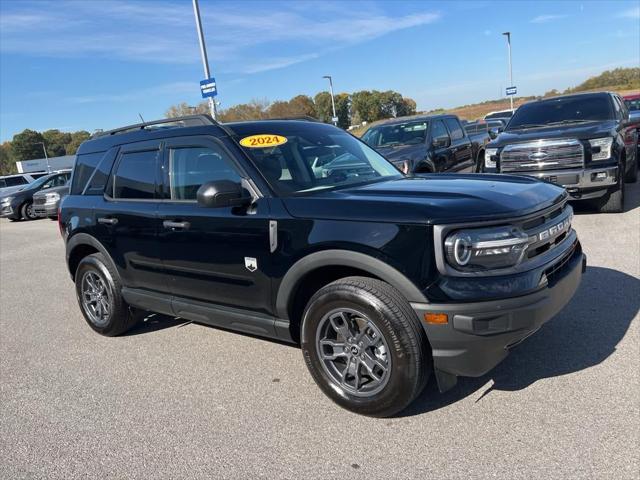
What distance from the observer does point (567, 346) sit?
3785mm

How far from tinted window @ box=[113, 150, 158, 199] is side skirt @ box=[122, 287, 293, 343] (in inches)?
33.4

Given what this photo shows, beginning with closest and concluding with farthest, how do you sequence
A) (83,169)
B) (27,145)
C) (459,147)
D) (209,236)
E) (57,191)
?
(209,236)
(83,169)
(459,147)
(57,191)
(27,145)

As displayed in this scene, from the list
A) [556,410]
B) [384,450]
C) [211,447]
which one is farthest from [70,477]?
[556,410]

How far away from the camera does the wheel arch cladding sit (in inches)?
112

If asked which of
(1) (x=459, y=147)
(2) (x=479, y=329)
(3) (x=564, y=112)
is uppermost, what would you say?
(3) (x=564, y=112)

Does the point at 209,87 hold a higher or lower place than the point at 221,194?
higher

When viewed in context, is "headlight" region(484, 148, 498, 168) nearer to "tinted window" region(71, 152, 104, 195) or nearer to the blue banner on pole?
"tinted window" region(71, 152, 104, 195)

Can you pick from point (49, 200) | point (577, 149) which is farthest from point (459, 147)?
point (49, 200)

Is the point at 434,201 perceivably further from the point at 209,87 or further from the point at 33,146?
the point at 33,146

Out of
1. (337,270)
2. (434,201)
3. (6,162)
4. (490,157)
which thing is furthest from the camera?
(6,162)

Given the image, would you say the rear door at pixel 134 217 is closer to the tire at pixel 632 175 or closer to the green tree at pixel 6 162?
the tire at pixel 632 175

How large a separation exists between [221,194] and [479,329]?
1770 millimetres

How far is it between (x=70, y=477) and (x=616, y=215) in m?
8.06

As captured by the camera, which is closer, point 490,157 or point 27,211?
point 490,157
